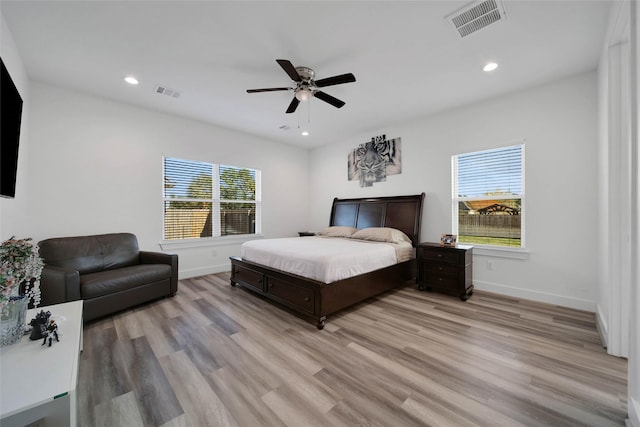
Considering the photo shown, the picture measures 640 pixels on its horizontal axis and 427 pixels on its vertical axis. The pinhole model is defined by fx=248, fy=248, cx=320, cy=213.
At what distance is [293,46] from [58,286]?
323cm

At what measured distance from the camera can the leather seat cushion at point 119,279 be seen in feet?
8.56

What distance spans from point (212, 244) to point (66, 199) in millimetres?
2058

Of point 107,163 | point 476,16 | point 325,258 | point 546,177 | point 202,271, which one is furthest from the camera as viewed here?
point 202,271

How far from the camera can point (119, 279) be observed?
2822 mm

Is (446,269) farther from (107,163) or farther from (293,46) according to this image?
(107,163)

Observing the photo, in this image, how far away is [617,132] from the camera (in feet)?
6.60

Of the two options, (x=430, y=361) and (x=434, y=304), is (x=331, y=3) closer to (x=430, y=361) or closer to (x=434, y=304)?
(x=430, y=361)

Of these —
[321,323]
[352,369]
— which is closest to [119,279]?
[321,323]

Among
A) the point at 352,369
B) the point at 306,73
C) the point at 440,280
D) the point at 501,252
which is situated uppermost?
the point at 306,73

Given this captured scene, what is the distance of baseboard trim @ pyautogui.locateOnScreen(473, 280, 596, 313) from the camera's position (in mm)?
2871

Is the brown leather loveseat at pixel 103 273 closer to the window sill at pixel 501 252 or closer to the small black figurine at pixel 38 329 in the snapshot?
the small black figurine at pixel 38 329

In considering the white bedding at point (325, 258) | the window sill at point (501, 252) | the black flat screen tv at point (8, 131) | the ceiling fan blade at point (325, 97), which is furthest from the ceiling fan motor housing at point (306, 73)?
the window sill at point (501, 252)

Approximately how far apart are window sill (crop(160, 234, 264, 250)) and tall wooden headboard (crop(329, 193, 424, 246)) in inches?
72.0

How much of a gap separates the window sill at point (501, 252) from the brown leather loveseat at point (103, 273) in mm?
4322
